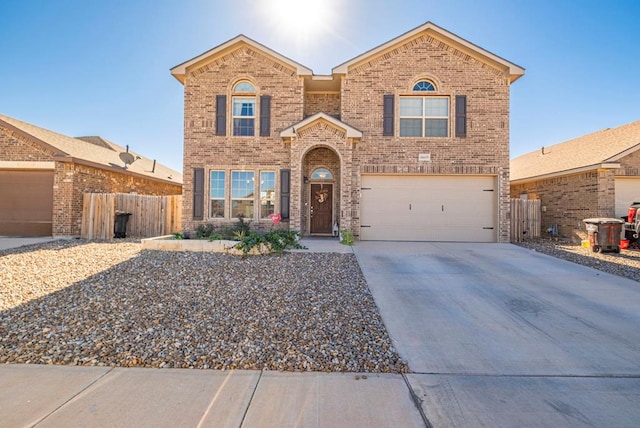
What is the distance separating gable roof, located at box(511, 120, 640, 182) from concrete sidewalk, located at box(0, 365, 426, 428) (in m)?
13.2

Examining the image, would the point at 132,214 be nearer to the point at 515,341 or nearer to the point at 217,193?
the point at 217,193

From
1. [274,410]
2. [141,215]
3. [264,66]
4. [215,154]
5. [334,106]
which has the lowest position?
[274,410]

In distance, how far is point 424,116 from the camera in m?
11.3

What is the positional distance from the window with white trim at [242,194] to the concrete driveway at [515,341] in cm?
585

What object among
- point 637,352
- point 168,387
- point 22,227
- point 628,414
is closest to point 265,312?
point 168,387

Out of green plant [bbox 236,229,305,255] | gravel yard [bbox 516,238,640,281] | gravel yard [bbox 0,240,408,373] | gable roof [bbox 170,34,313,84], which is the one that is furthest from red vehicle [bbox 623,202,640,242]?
gable roof [bbox 170,34,313,84]

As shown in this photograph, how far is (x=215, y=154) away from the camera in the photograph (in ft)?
37.5

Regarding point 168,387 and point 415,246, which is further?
point 415,246

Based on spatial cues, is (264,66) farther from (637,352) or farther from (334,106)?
(637,352)

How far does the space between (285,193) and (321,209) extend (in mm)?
1888

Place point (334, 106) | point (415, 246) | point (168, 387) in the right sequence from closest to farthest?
point (168, 387)
point (415, 246)
point (334, 106)

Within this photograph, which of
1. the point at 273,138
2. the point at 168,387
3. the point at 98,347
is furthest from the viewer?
the point at 273,138

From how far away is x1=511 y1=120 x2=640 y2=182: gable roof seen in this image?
449 inches

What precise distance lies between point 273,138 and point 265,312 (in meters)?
8.16
